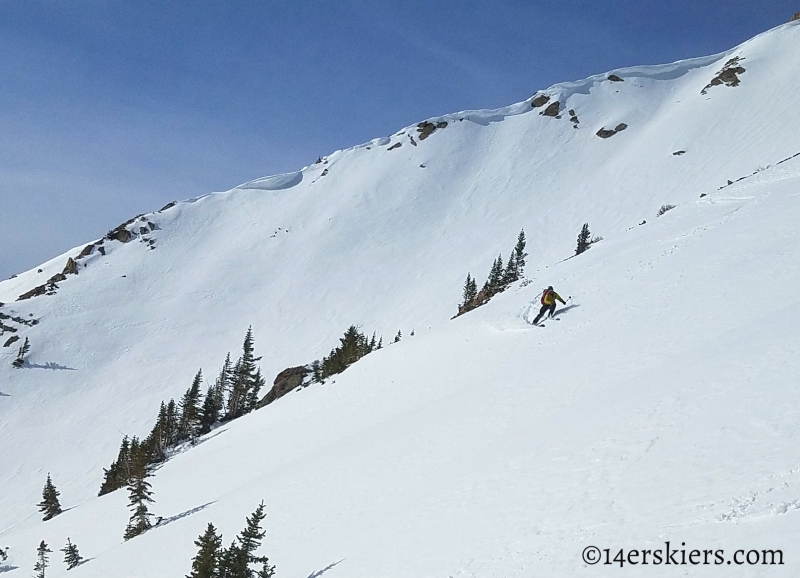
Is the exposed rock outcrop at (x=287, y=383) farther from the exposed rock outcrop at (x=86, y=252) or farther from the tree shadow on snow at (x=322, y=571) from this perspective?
the exposed rock outcrop at (x=86, y=252)

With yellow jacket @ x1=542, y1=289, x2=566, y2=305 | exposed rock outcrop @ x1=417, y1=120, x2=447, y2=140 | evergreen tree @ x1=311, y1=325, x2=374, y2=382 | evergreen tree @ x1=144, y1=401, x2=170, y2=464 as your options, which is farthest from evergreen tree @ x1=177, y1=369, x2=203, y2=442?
exposed rock outcrop @ x1=417, y1=120, x2=447, y2=140

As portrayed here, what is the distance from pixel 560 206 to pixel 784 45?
71.3 m

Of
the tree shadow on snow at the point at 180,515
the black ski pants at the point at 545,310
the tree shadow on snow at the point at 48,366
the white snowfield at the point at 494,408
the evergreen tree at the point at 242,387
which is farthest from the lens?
the tree shadow on snow at the point at 48,366

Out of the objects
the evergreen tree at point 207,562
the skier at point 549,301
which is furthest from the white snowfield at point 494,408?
the evergreen tree at point 207,562

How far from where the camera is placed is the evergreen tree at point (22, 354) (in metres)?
78.1

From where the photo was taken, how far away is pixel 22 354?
261ft

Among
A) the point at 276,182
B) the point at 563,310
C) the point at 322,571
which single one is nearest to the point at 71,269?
the point at 276,182

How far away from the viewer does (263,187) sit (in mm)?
136625

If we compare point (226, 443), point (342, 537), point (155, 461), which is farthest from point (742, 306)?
point (155, 461)

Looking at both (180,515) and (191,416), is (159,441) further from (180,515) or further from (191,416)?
(180,515)

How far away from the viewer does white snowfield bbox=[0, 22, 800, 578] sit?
940 cm

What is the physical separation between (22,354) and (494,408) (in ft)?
287

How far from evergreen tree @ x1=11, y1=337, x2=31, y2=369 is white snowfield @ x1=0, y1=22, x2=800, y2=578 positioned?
41.0 inches

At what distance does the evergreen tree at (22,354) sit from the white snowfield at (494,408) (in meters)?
1.04
